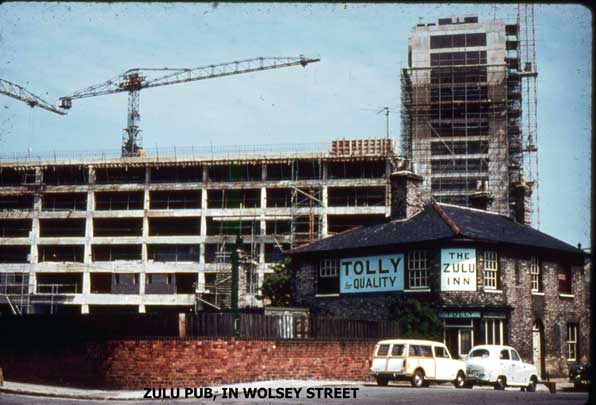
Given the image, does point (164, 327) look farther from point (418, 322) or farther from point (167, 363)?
point (418, 322)

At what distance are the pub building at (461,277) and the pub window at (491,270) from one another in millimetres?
44

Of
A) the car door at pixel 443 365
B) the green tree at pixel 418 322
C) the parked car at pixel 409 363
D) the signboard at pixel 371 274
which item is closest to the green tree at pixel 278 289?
the signboard at pixel 371 274

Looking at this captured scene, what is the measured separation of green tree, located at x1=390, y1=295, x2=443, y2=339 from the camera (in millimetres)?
33469

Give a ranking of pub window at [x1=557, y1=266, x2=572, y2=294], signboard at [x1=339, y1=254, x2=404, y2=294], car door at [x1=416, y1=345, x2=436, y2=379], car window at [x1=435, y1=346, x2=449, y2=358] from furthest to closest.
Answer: pub window at [x1=557, y1=266, x2=572, y2=294]
signboard at [x1=339, y1=254, x2=404, y2=294]
car window at [x1=435, y1=346, x2=449, y2=358]
car door at [x1=416, y1=345, x2=436, y2=379]

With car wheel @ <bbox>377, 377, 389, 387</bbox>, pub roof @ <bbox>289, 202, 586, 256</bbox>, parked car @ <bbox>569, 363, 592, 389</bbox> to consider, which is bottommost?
parked car @ <bbox>569, 363, 592, 389</bbox>

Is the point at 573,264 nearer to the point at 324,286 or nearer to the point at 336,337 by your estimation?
the point at 324,286

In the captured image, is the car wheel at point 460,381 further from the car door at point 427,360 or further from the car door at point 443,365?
the car door at point 427,360

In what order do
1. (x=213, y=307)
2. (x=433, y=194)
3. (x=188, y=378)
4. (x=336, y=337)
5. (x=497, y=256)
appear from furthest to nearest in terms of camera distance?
(x=433, y=194)
(x=213, y=307)
(x=497, y=256)
(x=336, y=337)
(x=188, y=378)

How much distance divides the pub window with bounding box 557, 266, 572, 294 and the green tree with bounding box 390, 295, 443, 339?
8722 millimetres

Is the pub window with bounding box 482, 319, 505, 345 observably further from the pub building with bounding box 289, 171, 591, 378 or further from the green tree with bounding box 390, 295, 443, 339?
the green tree with bounding box 390, 295, 443, 339

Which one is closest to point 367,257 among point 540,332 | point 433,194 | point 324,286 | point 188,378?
point 324,286

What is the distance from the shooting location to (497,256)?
36094 millimetres

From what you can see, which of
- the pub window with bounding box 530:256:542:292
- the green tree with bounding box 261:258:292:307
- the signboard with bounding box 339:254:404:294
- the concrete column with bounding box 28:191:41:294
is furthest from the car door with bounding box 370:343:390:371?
the concrete column with bounding box 28:191:41:294

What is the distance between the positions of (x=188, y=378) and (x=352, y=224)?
52361 mm
